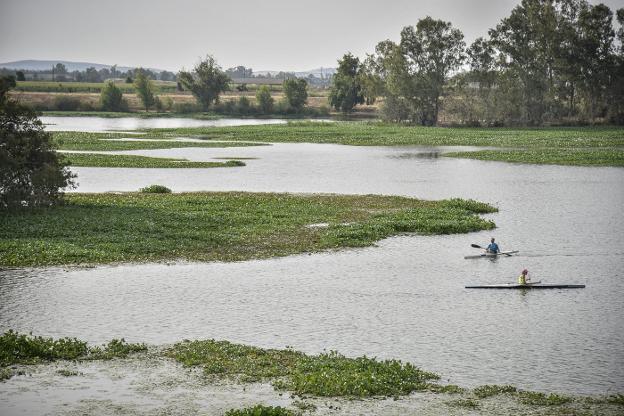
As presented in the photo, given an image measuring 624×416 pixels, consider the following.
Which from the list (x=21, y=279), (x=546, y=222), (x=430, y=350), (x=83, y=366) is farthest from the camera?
(x=546, y=222)

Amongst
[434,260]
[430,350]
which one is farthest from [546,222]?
[430,350]

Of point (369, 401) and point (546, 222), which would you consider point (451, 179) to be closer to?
point (546, 222)

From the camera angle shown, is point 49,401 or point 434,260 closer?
point 49,401

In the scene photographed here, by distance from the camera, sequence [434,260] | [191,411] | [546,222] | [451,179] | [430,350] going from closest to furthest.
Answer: [191,411]
[430,350]
[434,260]
[546,222]
[451,179]

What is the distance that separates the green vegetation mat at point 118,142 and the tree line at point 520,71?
177ft

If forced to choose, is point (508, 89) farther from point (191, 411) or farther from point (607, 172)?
point (191, 411)

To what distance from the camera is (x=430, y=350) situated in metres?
27.0

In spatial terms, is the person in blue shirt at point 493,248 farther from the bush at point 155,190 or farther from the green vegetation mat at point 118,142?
the green vegetation mat at point 118,142

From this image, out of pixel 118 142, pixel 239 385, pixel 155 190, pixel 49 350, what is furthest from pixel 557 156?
pixel 49 350

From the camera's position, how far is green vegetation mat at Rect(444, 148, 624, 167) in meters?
90.7

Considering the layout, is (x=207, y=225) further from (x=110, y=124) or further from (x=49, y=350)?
(x=110, y=124)

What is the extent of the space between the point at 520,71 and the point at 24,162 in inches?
4837

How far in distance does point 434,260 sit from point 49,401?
2317 centimetres

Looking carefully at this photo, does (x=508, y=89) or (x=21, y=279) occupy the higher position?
(x=508, y=89)
